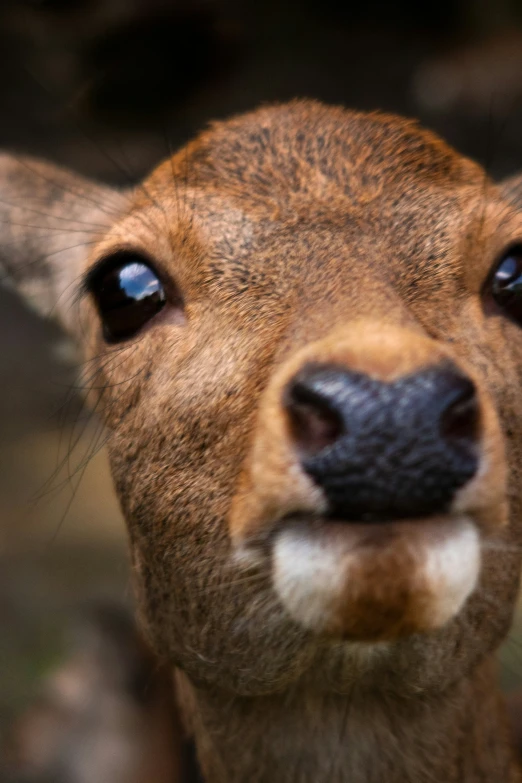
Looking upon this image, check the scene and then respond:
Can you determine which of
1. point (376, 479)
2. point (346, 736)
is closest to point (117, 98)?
point (346, 736)

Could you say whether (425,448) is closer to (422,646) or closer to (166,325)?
(422,646)

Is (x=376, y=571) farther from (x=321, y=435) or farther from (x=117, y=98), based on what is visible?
(x=117, y=98)

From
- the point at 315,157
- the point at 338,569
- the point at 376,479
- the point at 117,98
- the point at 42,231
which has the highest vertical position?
the point at 117,98

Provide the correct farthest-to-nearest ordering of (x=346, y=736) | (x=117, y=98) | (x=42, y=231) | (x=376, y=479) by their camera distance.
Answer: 1. (x=117, y=98)
2. (x=42, y=231)
3. (x=346, y=736)
4. (x=376, y=479)

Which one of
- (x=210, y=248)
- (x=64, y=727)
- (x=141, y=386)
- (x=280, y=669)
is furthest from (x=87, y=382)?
(x=64, y=727)

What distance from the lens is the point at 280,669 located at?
2.38 meters

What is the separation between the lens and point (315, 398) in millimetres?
1782

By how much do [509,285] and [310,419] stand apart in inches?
46.0

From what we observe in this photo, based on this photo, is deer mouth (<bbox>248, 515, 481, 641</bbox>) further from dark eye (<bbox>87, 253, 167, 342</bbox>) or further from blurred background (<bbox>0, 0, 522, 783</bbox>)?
blurred background (<bbox>0, 0, 522, 783</bbox>)

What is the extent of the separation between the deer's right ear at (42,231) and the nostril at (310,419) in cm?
226

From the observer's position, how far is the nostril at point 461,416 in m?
1.80

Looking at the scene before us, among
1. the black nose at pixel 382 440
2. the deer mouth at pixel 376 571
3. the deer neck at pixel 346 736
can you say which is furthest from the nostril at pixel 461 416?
the deer neck at pixel 346 736

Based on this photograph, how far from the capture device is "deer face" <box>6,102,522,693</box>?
1.81m

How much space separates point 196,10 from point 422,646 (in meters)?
5.30
